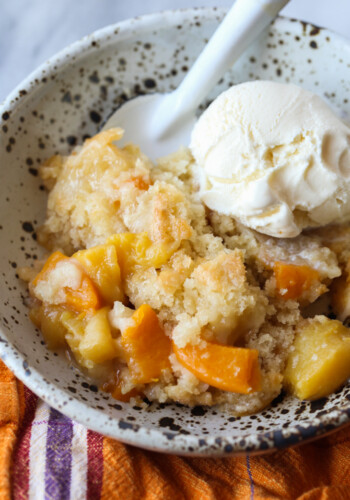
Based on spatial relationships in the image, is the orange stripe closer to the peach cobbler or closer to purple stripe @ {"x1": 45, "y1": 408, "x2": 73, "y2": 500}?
purple stripe @ {"x1": 45, "y1": 408, "x2": 73, "y2": 500}

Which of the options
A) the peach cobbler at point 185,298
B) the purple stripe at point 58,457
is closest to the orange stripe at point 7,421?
the purple stripe at point 58,457

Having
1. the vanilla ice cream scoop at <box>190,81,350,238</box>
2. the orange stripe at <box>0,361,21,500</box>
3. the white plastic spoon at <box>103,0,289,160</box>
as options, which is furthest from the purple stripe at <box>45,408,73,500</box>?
the white plastic spoon at <box>103,0,289,160</box>

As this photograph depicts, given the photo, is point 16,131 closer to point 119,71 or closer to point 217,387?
point 119,71

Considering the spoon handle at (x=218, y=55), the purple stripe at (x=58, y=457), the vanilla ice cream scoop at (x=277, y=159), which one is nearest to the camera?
the purple stripe at (x=58, y=457)

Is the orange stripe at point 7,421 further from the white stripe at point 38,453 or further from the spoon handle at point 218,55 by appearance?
the spoon handle at point 218,55

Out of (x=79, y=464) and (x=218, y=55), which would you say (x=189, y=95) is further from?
(x=79, y=464)

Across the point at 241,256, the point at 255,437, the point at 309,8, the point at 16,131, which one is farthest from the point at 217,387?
the point at 309,8
